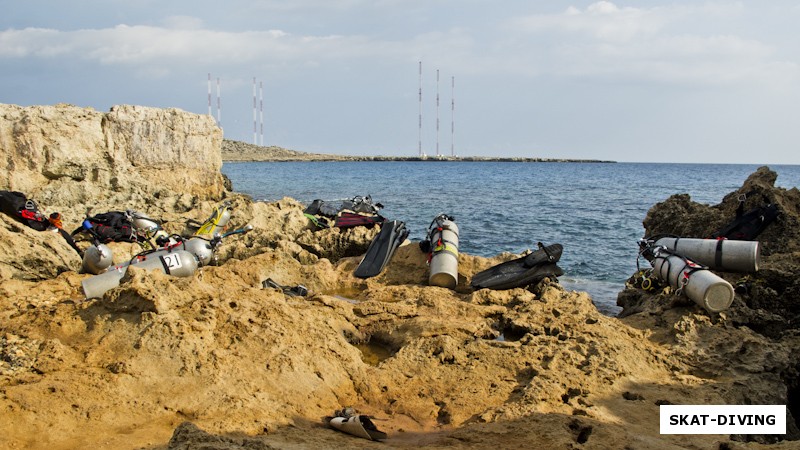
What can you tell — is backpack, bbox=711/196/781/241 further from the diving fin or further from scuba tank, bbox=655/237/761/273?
the diving fin

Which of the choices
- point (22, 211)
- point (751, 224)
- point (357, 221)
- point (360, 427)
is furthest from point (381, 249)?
point (360, 427)

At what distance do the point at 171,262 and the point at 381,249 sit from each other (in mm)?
3506

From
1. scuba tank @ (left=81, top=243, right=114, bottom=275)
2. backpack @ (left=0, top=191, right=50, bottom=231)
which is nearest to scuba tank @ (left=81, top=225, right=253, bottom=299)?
scuba tank @ (left=81, top=243, right=114, bottom=275)

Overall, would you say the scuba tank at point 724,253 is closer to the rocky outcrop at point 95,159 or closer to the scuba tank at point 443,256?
the scuba tank at point 443,256

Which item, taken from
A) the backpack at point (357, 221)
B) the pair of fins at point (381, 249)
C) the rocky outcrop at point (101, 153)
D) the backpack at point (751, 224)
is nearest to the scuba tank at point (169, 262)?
the pair of fins at point (381, 249)

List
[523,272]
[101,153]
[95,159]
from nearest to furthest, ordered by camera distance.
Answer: [523,272], [95,159], [101,153]

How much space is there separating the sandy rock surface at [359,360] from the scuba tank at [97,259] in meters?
0.26

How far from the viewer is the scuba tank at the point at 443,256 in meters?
9.23

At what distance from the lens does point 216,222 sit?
13.1 m

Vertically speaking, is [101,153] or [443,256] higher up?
[101,153]

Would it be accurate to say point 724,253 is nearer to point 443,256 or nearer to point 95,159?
point 443,256

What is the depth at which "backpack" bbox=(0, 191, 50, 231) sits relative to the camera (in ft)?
31.5

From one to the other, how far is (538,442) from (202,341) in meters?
2.90

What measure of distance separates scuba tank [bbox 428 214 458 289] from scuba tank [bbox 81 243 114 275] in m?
4.92
